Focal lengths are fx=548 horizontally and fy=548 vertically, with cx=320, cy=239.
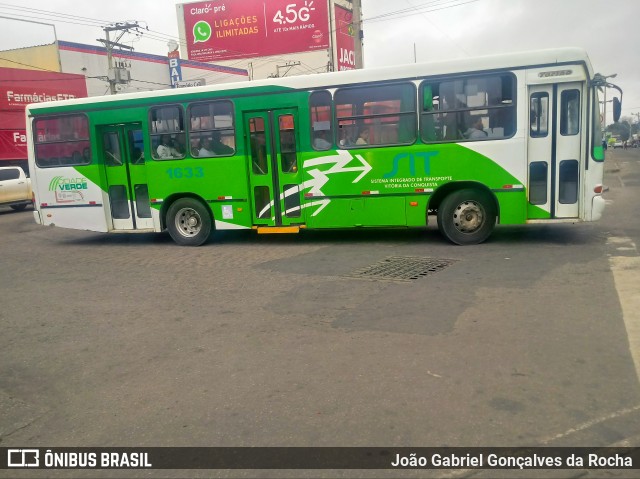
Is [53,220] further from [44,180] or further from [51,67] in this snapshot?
[51,67]

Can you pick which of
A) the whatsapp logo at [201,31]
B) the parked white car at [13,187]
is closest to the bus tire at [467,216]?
the parked white car at [13,187]

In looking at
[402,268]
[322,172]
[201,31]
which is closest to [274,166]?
[322,172]

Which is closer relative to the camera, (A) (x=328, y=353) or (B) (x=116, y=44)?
(A) (x=328, y=353)

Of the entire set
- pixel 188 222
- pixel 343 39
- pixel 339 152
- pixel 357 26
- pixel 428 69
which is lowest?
pixel 188 222

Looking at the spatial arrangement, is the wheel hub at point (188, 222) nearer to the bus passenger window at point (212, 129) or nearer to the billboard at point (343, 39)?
the bus passenger window at point (212, 129)

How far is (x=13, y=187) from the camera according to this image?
20750mm

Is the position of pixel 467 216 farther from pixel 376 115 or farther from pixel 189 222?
pixel 189 222

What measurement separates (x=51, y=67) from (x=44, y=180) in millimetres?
27138

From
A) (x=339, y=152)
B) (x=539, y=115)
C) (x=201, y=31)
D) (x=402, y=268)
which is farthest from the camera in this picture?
(x=201, y=31)

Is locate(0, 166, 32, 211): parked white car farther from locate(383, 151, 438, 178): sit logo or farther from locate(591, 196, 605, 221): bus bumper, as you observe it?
locate(591, 196, 605, 221): bus bumper

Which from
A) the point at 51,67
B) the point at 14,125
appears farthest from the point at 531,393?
the point at 51,67

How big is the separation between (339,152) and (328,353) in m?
5.71

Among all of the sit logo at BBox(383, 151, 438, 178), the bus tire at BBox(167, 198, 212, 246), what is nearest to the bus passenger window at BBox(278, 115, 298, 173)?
the sit logo at BBox(383, 151, 438, 178)

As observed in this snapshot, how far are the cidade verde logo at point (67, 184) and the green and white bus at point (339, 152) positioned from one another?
3 centimetres
